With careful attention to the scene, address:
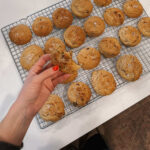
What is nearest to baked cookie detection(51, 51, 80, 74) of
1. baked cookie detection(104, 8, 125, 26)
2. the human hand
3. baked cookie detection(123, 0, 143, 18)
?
the human hand

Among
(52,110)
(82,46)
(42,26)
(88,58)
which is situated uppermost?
(42,26)

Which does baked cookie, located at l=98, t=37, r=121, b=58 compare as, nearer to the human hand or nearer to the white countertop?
the white countertop

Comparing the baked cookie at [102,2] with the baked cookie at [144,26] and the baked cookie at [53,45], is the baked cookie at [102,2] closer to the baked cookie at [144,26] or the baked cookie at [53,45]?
the baked cookie at [144,26]

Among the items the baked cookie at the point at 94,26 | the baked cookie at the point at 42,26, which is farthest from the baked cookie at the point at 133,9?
the baked cookie at the point at 42,26

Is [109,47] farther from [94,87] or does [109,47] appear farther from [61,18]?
[61,18]

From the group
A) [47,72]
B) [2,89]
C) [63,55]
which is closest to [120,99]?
[63,55]

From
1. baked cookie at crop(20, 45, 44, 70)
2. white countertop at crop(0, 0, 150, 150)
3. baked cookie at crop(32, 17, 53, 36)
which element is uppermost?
Answer: baked cookie at crop(32, 17, 53, 36)

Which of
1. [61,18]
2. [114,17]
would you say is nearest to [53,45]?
[61,18]
